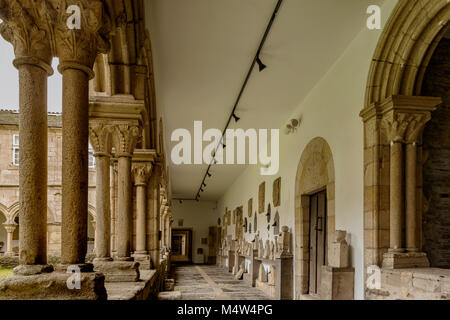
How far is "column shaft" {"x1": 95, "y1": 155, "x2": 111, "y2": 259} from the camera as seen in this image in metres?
3.65

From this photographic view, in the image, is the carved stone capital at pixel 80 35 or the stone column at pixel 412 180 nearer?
the carved stone capital at pixel 80 35

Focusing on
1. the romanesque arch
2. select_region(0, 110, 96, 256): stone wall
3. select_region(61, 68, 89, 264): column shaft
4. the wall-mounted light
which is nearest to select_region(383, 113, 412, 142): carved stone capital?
the romanesque arch

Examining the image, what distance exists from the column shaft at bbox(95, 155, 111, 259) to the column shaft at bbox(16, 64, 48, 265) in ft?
5.25

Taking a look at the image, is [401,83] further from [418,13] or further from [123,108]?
[123,108]

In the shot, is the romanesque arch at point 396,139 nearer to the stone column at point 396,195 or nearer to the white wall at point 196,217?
the stone column at point 396,195

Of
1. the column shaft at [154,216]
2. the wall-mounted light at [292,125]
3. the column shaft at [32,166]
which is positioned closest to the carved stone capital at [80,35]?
the column shaft at [32,166]

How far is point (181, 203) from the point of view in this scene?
945 inches

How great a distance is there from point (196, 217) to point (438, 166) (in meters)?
20.1

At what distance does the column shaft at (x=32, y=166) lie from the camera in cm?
A: 198

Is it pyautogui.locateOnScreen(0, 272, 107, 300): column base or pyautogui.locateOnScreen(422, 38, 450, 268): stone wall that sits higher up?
pyautogui.locateOnScreen(422, 38, 450, 268): stone wall

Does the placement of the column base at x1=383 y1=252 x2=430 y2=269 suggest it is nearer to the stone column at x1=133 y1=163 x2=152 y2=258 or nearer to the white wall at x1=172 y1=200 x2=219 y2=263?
the stone column at x1=133 y1=163 x2=152 y2=258

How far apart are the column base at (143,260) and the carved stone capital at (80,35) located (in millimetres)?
3869

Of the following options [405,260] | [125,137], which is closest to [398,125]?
[405,260]

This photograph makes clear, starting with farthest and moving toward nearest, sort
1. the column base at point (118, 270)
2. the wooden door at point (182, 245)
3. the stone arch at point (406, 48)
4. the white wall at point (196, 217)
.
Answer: the white wall at point (196, 217) → the wooden door at point (182, 245) → the stone arch at point (406, 48) → the column base at point (118, 270)
